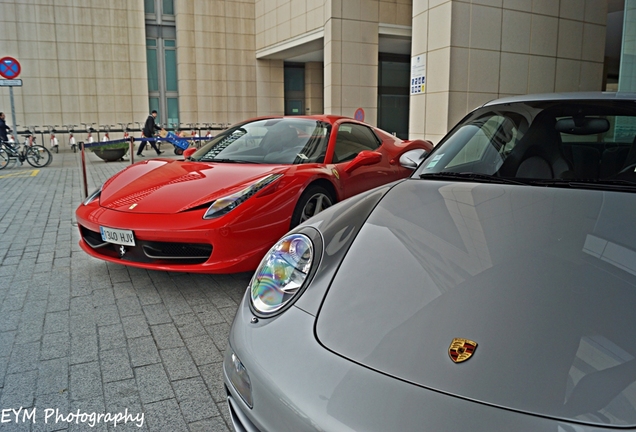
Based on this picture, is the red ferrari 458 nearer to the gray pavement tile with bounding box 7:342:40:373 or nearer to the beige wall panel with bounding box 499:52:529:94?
the gray pavement tile with bounding box 7:342:40:373

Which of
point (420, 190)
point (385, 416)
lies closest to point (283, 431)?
point (385, 416)

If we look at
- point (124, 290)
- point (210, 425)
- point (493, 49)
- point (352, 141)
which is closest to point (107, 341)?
point (124, 290)

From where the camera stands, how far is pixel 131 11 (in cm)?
2377

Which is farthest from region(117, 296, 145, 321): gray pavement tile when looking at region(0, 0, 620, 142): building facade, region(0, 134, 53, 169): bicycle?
region(0, 0, 620, 142): building facade

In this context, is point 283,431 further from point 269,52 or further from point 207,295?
point 269,52

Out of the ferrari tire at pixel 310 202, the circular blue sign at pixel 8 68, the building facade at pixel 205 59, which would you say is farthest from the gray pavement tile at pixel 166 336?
the building facade at pixel 205 59

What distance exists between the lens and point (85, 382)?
8.19 feet

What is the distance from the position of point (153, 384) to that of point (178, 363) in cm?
23

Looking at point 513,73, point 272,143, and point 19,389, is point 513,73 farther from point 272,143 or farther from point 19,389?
point 19,389

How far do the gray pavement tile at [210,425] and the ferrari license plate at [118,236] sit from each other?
1.75 metres

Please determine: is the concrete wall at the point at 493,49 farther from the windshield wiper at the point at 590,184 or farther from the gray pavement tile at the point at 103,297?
the windshield wiper at the point at 590,184

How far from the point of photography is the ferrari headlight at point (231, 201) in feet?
11.6

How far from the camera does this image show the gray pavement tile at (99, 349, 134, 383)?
Answer: 2.56 metres

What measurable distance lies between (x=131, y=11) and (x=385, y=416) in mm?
26332
